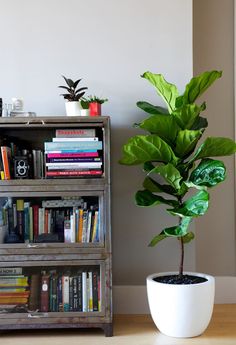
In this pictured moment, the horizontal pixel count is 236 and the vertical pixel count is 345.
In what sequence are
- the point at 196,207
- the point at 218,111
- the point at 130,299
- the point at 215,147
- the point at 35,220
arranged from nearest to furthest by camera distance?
the point at 196,207, the point at 215,147, the point at 35,220, the point at 130,299, the point at 218,111

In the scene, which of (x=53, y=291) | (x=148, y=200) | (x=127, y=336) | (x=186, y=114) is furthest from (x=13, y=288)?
(x=186, y=114)

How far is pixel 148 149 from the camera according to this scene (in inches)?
81.7

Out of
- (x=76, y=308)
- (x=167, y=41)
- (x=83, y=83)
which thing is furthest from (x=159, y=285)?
(x=167, y=41)

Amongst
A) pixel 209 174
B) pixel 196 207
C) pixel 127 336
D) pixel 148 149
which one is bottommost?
pixel 127 336

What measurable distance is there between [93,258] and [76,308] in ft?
0.92

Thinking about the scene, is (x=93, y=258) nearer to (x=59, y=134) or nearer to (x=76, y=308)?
(x=76, y=308)

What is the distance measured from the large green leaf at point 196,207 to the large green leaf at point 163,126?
0.34 metres

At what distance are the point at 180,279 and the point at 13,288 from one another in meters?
0.87

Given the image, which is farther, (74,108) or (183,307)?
(74,108)

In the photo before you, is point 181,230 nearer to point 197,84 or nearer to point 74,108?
point 197,84

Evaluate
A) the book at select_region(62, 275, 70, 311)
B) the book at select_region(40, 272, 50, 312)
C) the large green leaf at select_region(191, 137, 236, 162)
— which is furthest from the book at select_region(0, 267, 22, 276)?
the large green leaf at select_region(191, 137, 236, 162)

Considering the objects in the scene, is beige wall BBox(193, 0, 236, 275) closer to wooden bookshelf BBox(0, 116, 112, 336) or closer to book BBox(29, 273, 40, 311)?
wooden bookshelf BBox(0, 116, 112, 336)

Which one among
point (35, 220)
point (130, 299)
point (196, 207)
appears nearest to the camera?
point (196, 207)

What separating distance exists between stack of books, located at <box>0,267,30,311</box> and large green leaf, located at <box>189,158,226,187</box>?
1017mm
